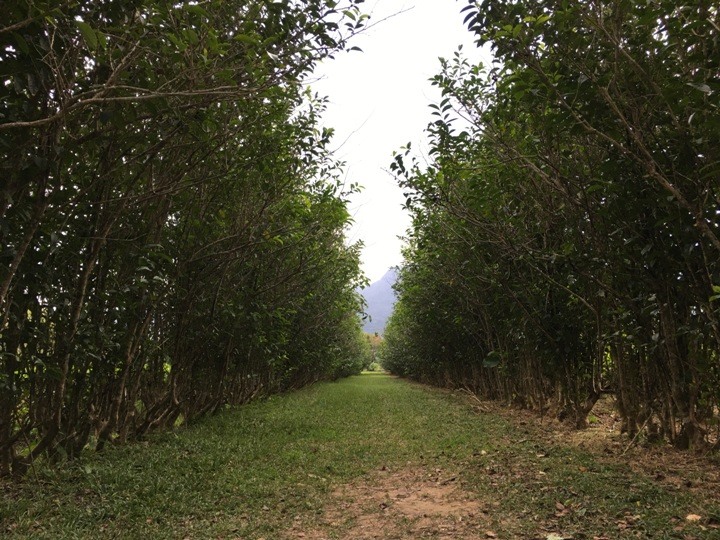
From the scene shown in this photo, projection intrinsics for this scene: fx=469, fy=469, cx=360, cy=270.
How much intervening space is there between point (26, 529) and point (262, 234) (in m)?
4.88

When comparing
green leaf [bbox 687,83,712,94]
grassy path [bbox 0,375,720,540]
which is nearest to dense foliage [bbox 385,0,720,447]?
green leaf [bbox 687,83,712,94]

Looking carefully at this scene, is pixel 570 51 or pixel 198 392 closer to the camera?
pixel 570 51

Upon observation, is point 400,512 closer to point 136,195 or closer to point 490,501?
point 490,501

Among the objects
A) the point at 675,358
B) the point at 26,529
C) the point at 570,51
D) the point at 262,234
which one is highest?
the point at 570,51

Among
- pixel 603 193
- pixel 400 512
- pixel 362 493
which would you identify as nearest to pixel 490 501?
pixel 400 512

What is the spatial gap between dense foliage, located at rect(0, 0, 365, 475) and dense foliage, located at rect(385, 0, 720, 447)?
2.05 metres

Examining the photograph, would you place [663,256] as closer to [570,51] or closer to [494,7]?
[570,51]

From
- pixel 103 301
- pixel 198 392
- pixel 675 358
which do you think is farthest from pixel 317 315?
pixel 675 358

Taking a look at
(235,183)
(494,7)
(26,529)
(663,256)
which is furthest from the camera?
(235,183)

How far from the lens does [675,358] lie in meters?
5.72

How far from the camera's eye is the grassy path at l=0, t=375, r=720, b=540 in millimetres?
4164

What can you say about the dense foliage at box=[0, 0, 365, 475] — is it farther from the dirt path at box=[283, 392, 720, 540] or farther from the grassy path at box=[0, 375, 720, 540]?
the dirt path at box=[283, 392, 720, 540]

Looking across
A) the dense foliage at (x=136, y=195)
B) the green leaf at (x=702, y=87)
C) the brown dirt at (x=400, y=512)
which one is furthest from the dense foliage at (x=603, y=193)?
the brown dirt at (x=400, y=512)

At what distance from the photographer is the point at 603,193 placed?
5707 mm
